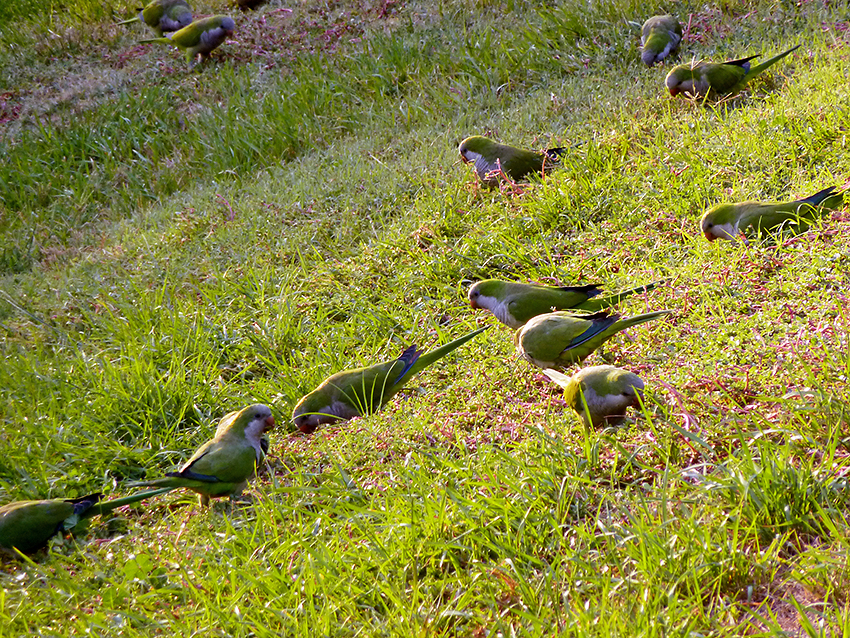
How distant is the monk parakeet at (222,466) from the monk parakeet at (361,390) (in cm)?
28

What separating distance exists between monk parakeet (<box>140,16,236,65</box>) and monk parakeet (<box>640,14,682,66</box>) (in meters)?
5.45

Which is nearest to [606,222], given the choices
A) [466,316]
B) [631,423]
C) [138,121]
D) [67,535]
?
[466,316]

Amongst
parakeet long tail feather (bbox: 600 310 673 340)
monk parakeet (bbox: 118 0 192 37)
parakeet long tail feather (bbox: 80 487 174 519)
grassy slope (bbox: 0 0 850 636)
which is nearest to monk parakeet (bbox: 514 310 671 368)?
parakeet long tail feather (bbox: 600 310 673 340)

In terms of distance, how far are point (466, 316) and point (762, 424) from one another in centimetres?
193

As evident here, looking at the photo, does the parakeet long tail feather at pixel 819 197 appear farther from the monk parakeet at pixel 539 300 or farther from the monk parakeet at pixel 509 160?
the monk parakeet at pixel 509 160

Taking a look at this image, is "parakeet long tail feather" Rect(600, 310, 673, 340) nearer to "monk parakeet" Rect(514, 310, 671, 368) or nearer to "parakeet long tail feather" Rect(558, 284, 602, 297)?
"monk parakeet" Rect(514, 310, 671, 368)

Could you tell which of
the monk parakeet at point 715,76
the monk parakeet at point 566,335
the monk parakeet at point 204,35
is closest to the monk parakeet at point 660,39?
the monk parakeet at point 715,76

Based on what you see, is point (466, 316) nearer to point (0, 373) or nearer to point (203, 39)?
point (0, 373)

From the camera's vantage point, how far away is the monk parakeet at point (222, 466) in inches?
113

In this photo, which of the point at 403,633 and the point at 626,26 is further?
the point at 626,26

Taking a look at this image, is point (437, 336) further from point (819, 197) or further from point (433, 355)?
point (819, 197)

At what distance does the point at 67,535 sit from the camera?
292 centimetres

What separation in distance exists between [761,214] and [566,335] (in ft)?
4.14

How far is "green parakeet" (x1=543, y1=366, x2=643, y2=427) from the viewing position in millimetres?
2398
